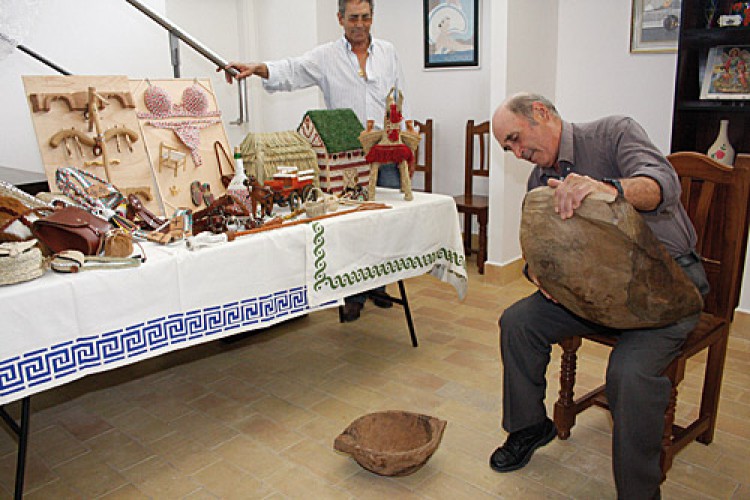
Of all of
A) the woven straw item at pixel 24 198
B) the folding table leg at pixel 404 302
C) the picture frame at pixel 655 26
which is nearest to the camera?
the woven straw item at pixel 24 198

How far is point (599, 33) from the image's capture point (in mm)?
3992

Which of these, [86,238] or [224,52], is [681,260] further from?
[224,52]

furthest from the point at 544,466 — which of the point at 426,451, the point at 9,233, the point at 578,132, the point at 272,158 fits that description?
the point at 9,233

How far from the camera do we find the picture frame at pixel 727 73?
10.7ft

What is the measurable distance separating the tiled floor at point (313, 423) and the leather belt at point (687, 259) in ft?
2.41

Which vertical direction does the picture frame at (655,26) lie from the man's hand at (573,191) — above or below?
above

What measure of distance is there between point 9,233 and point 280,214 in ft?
3.12

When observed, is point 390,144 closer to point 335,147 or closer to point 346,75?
point 335,147

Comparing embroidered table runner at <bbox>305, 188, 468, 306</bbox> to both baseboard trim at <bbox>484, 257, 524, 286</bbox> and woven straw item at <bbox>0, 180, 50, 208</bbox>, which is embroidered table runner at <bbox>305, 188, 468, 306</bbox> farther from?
baseboard trim at <bbox>484, 257, 524, 286</bbox>

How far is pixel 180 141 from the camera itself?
8.59ft

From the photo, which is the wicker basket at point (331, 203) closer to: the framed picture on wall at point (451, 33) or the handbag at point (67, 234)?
the handbag at point (67, 234)

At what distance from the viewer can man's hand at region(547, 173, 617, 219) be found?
1.65m

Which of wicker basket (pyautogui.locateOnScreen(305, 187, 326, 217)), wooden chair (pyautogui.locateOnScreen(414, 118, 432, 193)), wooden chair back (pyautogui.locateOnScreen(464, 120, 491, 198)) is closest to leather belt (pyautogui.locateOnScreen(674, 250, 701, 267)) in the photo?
wicker basket (pyautogui.locateOnScreen(305, 187, 326, 217))

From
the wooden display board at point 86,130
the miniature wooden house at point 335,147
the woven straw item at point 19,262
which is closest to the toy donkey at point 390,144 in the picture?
the miniature wooden house at point 335,147
